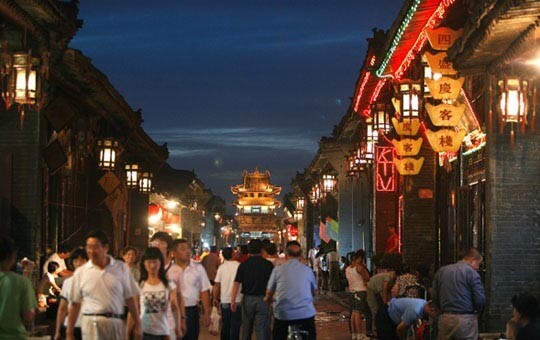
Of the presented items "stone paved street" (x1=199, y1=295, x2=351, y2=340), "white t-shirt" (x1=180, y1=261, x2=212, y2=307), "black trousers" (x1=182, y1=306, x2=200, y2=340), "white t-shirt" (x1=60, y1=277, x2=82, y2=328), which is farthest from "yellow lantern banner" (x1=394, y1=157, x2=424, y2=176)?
"white t-shirt" (x1=60, y1=277, x2=82, y2=328)

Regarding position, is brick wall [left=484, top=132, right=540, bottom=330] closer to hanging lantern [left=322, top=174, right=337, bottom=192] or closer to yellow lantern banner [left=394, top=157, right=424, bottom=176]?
yellow lantern banner [left=394, top=157, right=424, bottom=176]

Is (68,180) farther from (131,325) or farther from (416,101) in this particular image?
(131,325)

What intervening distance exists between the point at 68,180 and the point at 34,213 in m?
7.77

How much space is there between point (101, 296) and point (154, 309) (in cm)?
124

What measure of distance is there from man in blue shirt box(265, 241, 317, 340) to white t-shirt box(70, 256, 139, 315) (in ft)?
15.0

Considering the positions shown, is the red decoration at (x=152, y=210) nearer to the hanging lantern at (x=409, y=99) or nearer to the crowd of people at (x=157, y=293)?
the crowd of people at (x=157, y=293)

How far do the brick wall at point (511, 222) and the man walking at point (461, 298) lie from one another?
1.96 meters

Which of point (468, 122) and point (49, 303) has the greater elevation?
point (468, 122)

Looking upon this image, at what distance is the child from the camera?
11.9 meters

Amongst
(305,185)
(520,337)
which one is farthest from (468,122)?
(305,185)

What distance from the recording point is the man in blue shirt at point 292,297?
49.9 feet

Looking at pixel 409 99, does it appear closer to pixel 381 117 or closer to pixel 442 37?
pixel 442 37

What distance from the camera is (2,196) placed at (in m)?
20.1

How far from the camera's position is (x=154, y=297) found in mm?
11938
